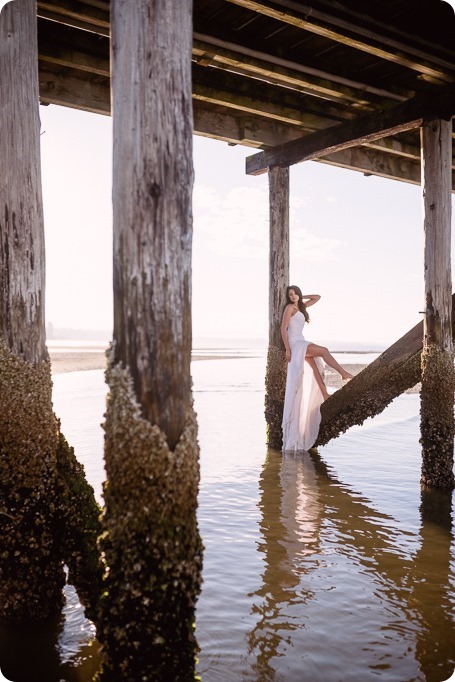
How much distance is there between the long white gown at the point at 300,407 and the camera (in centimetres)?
816

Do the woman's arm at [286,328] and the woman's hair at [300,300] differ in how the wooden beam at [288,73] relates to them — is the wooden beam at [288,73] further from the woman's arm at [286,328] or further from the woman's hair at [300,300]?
the woman's arm at [286,328]

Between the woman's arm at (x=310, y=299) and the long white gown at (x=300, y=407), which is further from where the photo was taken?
the woman's arm at (x=310, y=299)

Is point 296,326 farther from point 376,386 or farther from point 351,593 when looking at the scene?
point 351,593

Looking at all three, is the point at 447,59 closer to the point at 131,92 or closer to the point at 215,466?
the point at 131,92

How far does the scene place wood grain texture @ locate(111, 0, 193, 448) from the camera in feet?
8.45

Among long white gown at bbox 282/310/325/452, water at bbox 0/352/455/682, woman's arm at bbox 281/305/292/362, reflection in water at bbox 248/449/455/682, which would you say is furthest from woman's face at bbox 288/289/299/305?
reflection in water at bbox 248/449/455/682

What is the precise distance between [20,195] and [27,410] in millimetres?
1270

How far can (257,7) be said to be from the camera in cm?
495

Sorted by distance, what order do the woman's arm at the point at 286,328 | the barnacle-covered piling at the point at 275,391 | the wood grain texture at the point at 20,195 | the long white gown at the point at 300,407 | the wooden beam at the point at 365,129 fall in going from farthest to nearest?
1. the barnacle-covered piling at the point at 275,391
2. the woman's arm at the point at 286,328
3. the long white gown at the point at 300,407
4. the wooden beam at the point at 365,129
5. the wood grain texture at the point at 20,195

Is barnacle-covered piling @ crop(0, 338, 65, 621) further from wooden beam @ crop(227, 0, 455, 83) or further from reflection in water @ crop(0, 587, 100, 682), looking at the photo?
wooden beam @ crop(227, 0, 455, 83)

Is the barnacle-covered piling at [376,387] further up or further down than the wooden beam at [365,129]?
further down

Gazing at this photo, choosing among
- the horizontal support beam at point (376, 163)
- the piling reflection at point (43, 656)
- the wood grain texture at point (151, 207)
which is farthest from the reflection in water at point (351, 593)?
the horizontal support beam at point (376, 163)

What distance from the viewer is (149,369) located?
258 centimetres

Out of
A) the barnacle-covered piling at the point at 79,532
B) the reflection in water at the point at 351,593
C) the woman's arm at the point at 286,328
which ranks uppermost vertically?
the woman's arm at the point at 286,328
